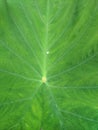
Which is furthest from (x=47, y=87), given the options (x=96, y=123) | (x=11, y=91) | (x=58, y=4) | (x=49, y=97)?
(x=58, y=4)

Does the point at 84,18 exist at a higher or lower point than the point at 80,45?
higher

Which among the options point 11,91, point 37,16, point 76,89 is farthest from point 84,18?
point 11,91

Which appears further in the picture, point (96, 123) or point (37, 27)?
point (37, 27)

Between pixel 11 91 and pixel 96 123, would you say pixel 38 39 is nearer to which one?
pixel 11 91

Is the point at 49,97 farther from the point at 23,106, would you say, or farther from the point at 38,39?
the point at 38,39

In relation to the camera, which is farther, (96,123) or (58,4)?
(58,4)

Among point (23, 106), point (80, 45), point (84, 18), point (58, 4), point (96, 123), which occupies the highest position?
point (58, 4)
